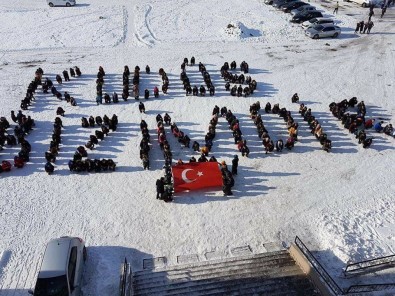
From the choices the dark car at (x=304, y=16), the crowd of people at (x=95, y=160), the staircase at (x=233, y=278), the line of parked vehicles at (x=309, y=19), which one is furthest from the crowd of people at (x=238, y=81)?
the staircase at (x=233, y=278)

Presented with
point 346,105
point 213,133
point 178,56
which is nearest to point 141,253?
point 213,133

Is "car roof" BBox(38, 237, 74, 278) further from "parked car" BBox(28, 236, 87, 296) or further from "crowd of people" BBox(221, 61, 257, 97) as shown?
"crowd of people" BBox(221, 61, 257, 97)

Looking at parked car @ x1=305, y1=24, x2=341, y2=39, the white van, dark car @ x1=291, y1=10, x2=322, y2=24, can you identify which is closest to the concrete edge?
parked car @ x1=305, y1=24, x2=341, y2=39

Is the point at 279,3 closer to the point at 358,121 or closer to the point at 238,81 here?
the point at 238,81

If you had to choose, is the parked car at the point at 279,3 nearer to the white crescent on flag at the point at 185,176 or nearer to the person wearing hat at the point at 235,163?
the person wearing hat at the point at 235,163

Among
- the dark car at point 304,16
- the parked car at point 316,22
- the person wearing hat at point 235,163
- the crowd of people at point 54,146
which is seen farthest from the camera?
the dark car at point 304,16

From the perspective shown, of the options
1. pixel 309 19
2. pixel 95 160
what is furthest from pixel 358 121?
pixel 309 19
